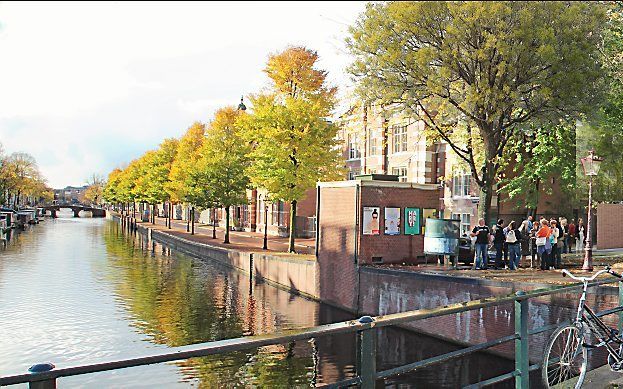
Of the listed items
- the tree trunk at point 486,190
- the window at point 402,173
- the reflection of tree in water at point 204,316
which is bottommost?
the reflection of tree in water at point 204,316

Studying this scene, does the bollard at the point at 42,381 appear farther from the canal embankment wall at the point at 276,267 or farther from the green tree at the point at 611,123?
the green tree at the point at 611,123

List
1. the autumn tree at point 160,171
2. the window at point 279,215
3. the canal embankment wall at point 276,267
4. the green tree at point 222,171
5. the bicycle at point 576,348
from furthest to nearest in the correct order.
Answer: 1. the autumn tree at point 160,171
2. the window at point 279,215
3. the green tree at point 222,171
4. the canal embankment wall at point 276,267
5. the bicycle at point 576,348

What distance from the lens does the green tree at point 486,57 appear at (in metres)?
21.7

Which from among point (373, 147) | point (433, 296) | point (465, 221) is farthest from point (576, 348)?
point (373, 147)

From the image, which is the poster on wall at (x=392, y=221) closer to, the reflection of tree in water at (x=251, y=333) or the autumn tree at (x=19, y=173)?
the reflection of tree in water at (x=251, y=333)

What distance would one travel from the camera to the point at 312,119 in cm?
3344

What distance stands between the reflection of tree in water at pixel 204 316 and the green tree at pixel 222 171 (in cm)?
668

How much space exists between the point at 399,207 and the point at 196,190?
93.4ft

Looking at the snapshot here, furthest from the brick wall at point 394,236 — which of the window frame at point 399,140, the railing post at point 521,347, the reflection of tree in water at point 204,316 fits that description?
the window frame at point 399,140

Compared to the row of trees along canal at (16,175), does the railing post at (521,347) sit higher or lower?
lower

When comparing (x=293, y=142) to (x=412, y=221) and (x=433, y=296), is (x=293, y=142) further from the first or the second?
(x=433, y=296)

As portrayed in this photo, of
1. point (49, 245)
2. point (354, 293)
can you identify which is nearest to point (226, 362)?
point (354, 293)

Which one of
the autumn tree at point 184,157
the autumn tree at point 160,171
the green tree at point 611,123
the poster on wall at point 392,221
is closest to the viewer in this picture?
the green tree at point 611,123

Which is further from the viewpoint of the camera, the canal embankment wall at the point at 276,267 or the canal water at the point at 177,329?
the canal embankment wall at the point at 276,267
